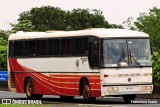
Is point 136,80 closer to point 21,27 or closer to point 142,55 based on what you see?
point 142,55

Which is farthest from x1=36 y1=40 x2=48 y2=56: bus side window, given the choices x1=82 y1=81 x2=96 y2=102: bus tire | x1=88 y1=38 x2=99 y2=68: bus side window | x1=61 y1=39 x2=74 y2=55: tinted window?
x1=88 y1=38 x2=99 y2=68: bus side window

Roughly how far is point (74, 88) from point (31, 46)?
14.7 feet

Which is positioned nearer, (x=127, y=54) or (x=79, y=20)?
(x=127, y=54)

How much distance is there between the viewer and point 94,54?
1216 inches

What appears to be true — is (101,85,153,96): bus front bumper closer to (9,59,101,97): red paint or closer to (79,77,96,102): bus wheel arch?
(9,59,101,97): red paint

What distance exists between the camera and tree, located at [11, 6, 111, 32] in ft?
426

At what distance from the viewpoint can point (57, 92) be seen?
1350 inches

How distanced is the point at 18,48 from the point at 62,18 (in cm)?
9614

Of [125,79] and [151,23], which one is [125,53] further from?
[151,23]

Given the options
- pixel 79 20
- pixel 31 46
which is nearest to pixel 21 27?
pixel 79 20

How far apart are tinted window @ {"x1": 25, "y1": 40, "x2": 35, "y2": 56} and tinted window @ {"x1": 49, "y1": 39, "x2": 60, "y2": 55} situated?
1609mm

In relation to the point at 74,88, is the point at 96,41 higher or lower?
higher

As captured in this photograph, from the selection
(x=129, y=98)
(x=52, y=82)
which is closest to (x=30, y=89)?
(x=52, y=82)

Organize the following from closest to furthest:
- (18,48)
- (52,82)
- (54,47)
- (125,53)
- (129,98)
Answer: (125,53), (129,98), (54,47), (52,82), (18,48)
